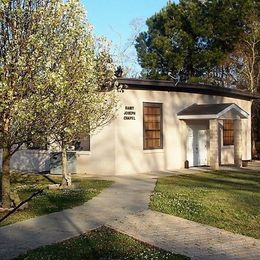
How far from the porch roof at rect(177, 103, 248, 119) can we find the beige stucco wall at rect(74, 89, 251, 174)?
361mm

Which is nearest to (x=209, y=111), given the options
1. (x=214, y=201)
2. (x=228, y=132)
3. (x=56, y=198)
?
(x=228, y=132)

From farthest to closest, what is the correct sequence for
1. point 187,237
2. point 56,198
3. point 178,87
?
1. point 178,87
2. point 56,198
3. point 187,237

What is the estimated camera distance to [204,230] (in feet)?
29.4

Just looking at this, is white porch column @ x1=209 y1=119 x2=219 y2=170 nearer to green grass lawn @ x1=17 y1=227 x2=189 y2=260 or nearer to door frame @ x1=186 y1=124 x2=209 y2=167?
door frame @ x1=186 y1=124 x2=209 y2=167

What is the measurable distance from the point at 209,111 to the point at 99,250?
15758mm

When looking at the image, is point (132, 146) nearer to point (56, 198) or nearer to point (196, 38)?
point (56, 198)

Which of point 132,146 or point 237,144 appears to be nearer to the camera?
point 132,146

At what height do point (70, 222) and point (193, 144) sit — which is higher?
point (193, 144)

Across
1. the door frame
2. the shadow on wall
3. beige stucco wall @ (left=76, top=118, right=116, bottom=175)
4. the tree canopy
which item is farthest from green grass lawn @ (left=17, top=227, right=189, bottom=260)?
the tree canopy

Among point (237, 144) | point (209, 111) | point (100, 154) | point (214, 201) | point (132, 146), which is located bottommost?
point (214, 201)

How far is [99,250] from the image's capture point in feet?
24.5

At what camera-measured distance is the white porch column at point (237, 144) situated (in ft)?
79.3

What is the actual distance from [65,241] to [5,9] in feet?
15.6

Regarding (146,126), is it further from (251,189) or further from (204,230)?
(204,230)
